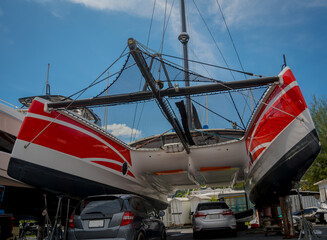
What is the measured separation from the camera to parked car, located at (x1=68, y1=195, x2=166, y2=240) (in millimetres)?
4934

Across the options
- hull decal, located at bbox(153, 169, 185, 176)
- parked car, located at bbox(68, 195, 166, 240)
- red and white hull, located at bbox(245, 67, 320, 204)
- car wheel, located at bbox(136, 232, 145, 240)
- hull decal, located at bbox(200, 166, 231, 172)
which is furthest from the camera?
hull decal, located at bbox(153, 169, 185, 176)

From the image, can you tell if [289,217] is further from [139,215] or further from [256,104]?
[139,215]

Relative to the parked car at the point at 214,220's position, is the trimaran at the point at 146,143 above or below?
above

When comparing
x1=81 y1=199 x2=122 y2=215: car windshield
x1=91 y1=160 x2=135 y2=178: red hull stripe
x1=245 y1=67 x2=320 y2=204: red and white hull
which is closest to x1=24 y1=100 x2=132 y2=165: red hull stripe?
x1=91 y1=160 x2=135 y2=178: red hull stripe

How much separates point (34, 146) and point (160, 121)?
3705 mm

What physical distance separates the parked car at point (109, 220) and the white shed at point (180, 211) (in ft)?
59.5

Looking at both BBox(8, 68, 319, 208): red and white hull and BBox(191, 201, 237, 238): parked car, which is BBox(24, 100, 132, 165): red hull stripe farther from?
BBox(191, 201, 237, 238): parked car

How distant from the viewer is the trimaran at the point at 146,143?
576 centimetres

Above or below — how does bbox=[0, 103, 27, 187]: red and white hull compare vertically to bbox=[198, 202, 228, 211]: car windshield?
above

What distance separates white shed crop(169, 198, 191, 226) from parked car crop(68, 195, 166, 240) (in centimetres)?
1812

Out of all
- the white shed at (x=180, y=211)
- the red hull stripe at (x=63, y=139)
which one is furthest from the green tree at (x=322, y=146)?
the red hull stripe at (x=63, y=139)

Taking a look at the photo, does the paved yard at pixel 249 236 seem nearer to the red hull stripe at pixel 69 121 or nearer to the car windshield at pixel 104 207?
the red hull stripe at pixel 69 121

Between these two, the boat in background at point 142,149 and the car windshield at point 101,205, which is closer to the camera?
the car windshield at point 101,205

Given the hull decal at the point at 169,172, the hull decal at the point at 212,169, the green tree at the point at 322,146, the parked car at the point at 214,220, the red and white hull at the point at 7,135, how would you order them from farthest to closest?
the green tree at the point at 322,146 < the hull decal at the point at 169,172 < the hull decal at the point at 212,169 < the parked car at the point at 214,220 < the red and white hull at the point at 7,135
